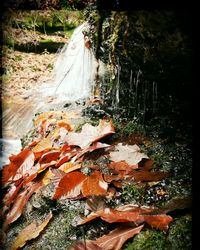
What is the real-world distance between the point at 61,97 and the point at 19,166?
3820 mm

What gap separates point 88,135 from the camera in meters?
2.42

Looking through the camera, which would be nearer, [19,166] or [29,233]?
[29,233]

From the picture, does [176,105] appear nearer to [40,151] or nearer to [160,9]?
[160,9]

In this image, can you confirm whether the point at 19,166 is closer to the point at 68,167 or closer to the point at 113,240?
the point at 68,167

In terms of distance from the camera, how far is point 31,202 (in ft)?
6.79

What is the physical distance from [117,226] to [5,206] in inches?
40.9

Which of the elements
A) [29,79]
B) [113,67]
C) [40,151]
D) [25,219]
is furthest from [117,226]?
[29,79]

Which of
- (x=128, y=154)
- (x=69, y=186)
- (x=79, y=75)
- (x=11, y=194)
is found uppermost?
(x=79, y=75)

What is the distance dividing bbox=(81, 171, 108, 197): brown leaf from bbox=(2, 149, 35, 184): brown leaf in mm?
689

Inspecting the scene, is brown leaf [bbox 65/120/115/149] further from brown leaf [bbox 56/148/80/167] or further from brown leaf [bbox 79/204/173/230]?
brown leaf [bbox 79/204/173/230]

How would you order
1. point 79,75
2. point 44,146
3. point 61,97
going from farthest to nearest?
point 61,97, point 79,75, point 44,146

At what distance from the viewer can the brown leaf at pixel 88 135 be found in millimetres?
2365

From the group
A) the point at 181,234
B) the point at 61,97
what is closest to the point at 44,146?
the point at 181,234

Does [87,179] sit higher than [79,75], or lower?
lower
